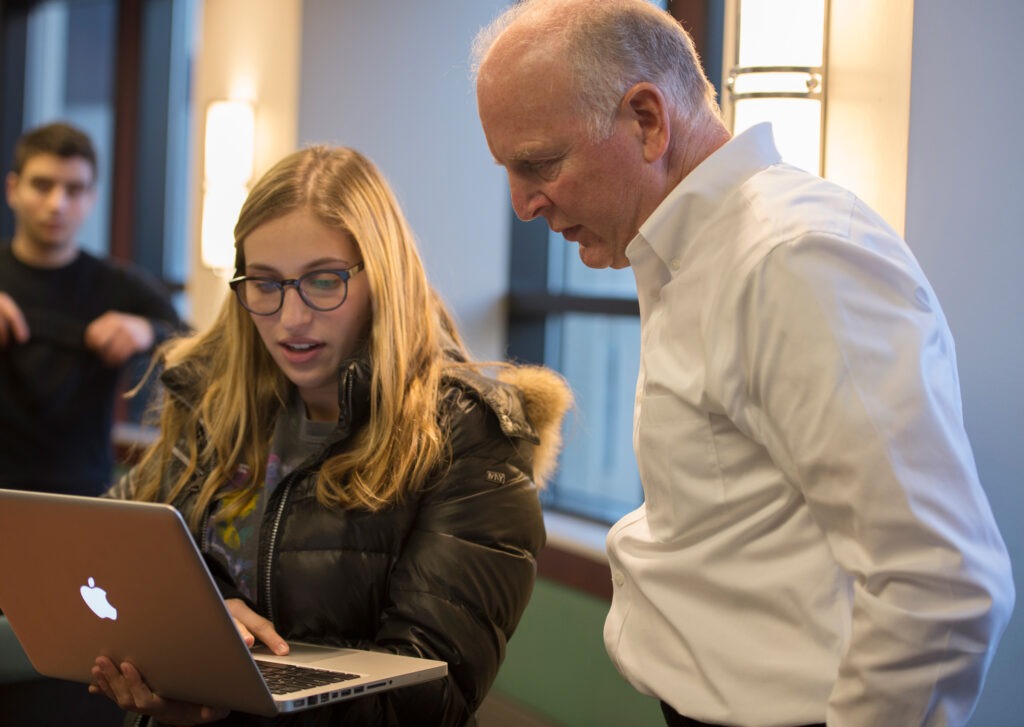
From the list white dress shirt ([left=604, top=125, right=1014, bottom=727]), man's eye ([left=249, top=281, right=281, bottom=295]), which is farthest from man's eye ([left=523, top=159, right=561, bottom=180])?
man's eye ([left=249, top=281, right=281, bottom=295])

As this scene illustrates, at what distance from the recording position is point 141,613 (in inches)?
58.2

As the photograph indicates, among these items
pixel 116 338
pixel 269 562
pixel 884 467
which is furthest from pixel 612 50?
pixel 116 338

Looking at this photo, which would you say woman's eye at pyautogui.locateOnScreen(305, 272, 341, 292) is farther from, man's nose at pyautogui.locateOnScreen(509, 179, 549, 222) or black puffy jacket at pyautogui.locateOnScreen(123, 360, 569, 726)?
man's nose at pyautogui.locateOnScreen(509, 179, 549, 222)

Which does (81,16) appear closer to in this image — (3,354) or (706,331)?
(3,354)

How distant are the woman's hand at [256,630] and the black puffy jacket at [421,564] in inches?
2.2

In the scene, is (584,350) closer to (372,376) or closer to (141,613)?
(372,376)

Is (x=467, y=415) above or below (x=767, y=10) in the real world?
below

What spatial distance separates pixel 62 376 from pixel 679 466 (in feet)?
9.32

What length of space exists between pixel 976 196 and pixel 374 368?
3.05 feet

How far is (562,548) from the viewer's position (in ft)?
11.0

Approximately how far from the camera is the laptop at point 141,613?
1403 millimetres

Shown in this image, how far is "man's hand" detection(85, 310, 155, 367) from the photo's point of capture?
141 inches

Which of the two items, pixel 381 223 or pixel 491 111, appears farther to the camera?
pixel 381 223

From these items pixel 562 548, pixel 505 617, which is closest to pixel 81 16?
pixel 562 548
